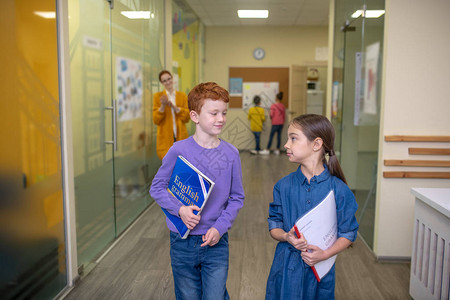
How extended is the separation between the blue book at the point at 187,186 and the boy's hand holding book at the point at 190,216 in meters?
0.02

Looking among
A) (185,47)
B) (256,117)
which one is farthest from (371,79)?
(256,117)

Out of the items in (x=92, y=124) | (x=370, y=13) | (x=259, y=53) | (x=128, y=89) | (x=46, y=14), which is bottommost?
(x=92, y=124)

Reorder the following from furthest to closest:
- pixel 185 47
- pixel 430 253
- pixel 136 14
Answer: pixel 185 47
pixel 136 14
pixel 430 253

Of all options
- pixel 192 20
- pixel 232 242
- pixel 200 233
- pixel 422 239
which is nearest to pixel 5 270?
pixel 200 233

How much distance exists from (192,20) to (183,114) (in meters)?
3.89

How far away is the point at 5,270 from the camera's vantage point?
79.7 inches

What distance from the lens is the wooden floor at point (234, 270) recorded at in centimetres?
267

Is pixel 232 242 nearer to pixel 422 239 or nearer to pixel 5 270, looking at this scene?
pixel 422 239

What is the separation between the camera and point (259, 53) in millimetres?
9961

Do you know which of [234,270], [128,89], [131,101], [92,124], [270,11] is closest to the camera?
[234,270]

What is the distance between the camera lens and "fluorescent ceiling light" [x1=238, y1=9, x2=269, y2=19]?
8055 millimetres

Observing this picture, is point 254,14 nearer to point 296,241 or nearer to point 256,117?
point 256,117

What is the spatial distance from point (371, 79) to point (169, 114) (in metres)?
1.94

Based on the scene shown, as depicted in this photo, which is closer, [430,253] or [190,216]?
[190,216]
